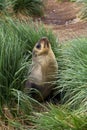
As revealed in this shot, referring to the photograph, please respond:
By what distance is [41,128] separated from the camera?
4242 millimetres

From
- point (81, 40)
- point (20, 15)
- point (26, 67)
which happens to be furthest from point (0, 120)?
point (20, 15)

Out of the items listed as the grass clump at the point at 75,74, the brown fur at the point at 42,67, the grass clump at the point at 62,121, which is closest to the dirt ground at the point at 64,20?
the grass clump at the point at 75,74

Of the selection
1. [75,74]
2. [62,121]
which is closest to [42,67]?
[75,74]

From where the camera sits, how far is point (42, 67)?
536 centimetres

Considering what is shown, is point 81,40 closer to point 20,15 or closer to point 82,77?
point 82,77

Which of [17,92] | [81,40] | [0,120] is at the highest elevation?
[81,40]

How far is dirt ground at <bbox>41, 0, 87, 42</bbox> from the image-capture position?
10732mm

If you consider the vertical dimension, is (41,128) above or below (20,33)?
below

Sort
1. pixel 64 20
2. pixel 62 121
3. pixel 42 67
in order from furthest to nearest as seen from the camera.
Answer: pixel 64 20 → pixel 42 67 → pixel 62 121

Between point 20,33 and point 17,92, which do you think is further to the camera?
point 20,33

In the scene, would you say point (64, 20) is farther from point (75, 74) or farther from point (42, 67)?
point (75, 74)

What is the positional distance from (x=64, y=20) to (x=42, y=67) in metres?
8.73

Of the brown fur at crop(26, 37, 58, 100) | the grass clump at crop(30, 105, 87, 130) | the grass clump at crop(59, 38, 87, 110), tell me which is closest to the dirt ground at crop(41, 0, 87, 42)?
the grass clump at crop(59, 38, 87, 110)

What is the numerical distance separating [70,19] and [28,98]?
8.89 metres
